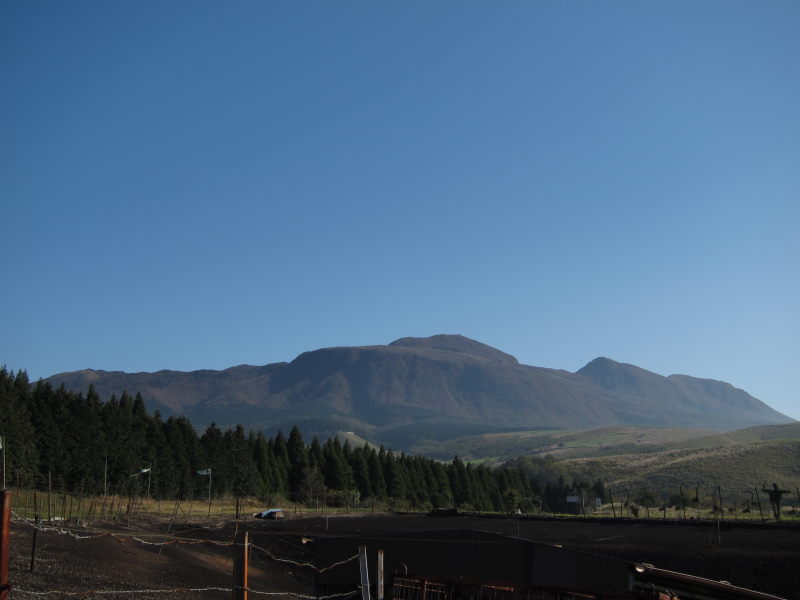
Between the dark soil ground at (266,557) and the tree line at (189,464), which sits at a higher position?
the tree line at (189,464)

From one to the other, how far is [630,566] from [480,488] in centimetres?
8048

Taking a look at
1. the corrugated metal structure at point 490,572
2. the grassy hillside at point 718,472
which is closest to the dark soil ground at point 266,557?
the corrugated metal structure at point 490,572

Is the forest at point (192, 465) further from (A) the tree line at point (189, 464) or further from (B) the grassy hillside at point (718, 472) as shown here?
(B) the grassy hillside at point (718, 472)

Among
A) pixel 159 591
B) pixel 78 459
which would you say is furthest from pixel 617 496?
pixel 159 591

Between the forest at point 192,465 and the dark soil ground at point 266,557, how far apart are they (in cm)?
1176

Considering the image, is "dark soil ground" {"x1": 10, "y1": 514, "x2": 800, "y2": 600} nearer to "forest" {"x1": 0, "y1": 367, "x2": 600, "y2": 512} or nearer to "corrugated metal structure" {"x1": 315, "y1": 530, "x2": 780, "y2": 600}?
"corrugated metal structure" {"x1": 315, "y1": 530, "x2": 780, "y2": 600}

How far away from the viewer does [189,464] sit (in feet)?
241

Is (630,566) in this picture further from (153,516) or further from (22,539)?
(153,516)

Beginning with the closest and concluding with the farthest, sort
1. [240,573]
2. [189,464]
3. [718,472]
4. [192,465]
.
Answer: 1. [240,573]
2. [189,464]
3. [192,465]
4. [718,472]

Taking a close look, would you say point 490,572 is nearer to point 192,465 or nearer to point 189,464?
point 189,464

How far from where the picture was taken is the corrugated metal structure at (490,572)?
20.1 meters

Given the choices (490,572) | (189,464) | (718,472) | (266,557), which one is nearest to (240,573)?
(490,572)

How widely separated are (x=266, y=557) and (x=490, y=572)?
25.6 m

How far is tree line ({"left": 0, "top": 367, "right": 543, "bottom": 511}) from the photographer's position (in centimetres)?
5731
